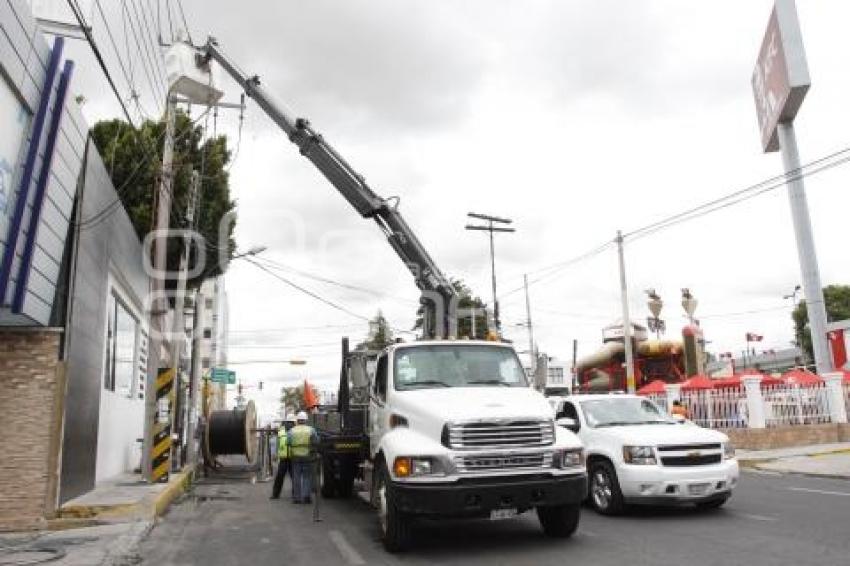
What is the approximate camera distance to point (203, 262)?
27.4 meters

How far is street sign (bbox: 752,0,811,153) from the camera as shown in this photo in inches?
1061

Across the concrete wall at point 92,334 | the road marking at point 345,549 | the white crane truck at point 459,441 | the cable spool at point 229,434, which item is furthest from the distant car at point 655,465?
the cable spool at point 229,434

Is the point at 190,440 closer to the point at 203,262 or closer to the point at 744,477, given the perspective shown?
the point at 203,262

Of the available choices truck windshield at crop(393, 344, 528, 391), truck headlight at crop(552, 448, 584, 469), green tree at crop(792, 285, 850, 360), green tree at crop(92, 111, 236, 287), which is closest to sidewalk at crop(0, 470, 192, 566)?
truck windshield at crop(393, 344, 528, 391)

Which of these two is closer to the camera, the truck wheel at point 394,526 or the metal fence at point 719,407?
the truck wheel at point 394,526

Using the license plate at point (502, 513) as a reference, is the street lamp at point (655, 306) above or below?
above

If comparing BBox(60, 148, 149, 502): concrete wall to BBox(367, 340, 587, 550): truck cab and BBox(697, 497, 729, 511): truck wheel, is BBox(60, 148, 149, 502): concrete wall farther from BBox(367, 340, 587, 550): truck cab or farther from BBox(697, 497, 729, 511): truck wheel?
BBox(697, 497, 729, 511): truck wheel

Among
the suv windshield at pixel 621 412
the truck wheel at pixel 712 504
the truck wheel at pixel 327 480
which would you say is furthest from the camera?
the truck wheel at pixel 327 480

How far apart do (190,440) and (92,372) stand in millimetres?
8269

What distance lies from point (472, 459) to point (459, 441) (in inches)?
9.2

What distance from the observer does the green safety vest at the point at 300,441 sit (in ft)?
44.5

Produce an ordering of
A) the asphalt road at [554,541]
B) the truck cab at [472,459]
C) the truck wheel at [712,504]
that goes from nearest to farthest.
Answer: the asphalt road at [554,541], the truck cab at [472,459], the truck wheel at [712,504]

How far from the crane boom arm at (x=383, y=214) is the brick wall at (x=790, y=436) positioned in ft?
39.6

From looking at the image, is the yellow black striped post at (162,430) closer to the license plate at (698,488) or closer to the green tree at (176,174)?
the green tree at (176,174)
